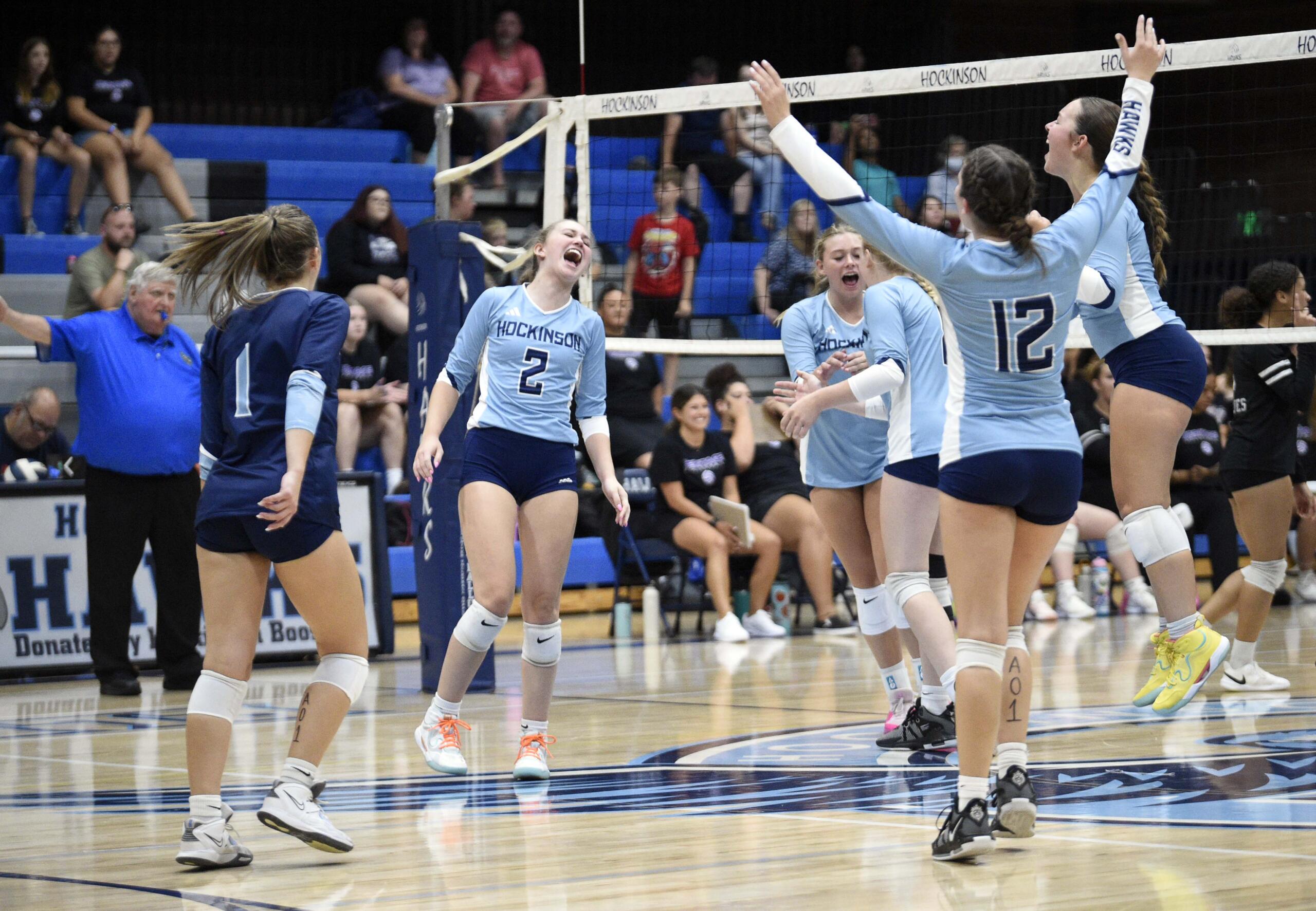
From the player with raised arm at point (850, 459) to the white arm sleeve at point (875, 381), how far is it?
843 millimetres

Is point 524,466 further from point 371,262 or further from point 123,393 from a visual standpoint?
point 371,262

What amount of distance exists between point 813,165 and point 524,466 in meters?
2.25

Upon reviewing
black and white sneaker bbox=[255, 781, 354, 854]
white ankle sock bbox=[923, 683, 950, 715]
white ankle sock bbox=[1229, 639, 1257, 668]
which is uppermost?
black and white sneaker bbox=[255, 781, 354, 854]

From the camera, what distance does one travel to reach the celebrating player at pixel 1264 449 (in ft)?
24.5

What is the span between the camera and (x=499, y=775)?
5820 millimetres

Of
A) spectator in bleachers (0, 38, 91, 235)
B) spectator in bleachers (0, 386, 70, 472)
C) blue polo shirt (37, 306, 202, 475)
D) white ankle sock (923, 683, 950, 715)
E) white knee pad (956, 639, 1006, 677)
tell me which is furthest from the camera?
spectator in bleachers (0, 38, 91, 235)

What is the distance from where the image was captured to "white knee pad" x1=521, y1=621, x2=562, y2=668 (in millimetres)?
5930

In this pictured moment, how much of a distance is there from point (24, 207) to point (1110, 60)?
9.50 m

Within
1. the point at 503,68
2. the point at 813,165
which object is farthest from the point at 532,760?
the point at 503,68

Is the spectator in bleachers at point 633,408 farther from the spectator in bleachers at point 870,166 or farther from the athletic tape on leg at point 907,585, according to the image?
the athletic tape on leg at point 907,585

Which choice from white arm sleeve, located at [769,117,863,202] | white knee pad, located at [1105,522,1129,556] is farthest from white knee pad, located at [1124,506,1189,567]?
white knee pad, located at [1105,522,1129,556]

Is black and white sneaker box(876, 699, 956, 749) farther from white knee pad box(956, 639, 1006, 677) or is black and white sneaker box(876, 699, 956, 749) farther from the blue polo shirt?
the blue polo shirt

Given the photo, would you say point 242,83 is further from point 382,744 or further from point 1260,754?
point 1260,754

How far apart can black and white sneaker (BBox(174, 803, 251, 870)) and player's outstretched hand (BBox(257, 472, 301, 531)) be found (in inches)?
31.6
